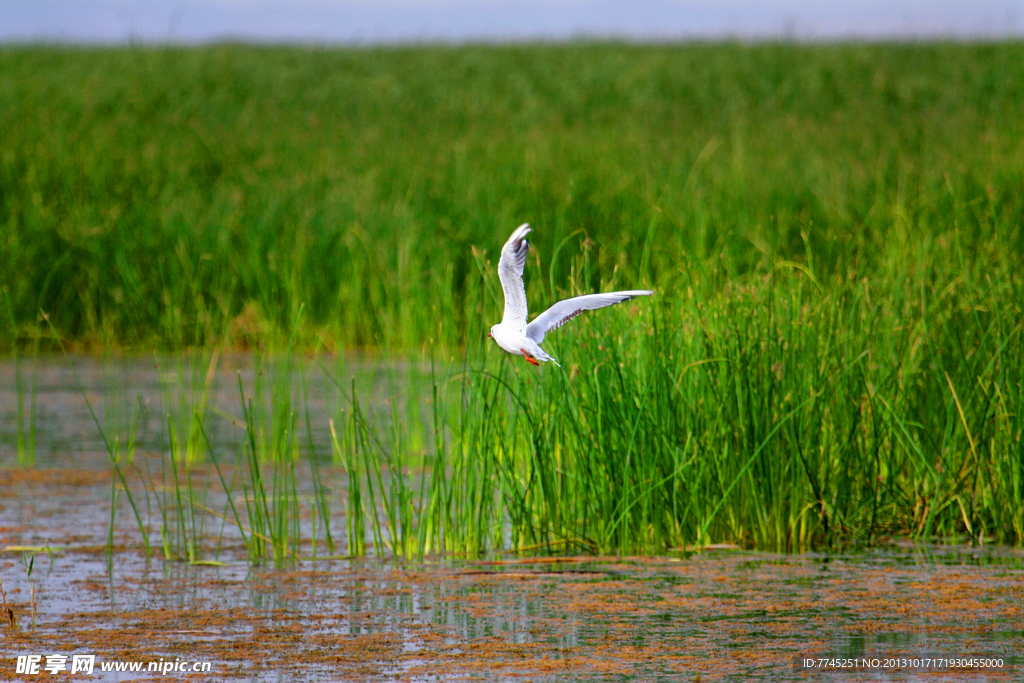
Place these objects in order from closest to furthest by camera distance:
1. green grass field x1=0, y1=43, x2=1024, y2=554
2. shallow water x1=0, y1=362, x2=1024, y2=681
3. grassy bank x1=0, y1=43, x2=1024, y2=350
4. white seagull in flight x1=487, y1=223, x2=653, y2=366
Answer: white seagull in flight x1=487, y1=223, x2=653, y2=366
shallow water x1=0, y1=362, x2=1024, y2=681
green grass field x1=0, y1=43, x2=1024, y2=554
grassy bank x1=0, y1=43, x2=1024, y2=350

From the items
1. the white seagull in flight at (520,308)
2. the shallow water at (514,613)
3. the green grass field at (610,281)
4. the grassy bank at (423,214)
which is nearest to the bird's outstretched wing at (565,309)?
the white seagull in flight at (520,308)

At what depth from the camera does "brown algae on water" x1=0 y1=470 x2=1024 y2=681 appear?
2.71 meters

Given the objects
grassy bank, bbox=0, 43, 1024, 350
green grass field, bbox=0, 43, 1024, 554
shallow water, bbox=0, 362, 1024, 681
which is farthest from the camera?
grassy bank, bbox=0, 43, 1024, 350

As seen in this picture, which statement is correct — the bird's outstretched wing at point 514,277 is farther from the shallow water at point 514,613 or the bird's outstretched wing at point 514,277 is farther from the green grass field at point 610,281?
the green grass field at point 610,281

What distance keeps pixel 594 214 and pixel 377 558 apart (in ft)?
16.7

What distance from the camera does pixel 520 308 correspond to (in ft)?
7.13

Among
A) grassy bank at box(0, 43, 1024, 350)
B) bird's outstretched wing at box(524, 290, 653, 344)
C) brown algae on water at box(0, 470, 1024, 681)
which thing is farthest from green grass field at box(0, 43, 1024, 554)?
bird's outstretched wing at box(524, 290, 653, 344)

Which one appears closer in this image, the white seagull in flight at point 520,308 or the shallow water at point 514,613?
the white seagull in flight at point 520,308

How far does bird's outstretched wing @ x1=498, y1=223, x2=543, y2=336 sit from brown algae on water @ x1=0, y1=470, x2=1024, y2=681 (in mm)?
881

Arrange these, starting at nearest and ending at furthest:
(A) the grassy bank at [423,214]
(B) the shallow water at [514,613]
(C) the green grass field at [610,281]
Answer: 1. (B) the shallow water at [514,613]
2. (C) the green grass field at [610,281]
3. (A) the grassy bank at [423,214]

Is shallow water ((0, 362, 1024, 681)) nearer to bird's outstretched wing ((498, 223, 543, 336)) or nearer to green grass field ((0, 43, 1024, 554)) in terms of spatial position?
green grass field ((0, 43, 1024, 554))

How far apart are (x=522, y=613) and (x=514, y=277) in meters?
1.26

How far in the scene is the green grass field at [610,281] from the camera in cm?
378

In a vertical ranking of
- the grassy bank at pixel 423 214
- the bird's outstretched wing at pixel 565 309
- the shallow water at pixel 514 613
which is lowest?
the shallow water at pixel 514 613
